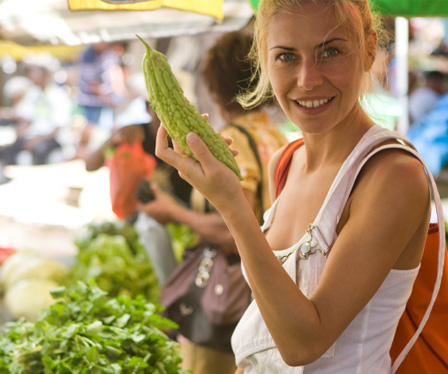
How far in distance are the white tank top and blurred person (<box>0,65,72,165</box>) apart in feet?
35.0

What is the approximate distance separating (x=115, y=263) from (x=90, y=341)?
81.7 inches

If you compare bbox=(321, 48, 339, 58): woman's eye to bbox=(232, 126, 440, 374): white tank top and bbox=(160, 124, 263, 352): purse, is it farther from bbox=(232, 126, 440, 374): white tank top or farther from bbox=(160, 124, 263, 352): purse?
bbox=(160, 124, 263, 352): purse

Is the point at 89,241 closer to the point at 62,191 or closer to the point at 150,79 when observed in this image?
the point at 150,79

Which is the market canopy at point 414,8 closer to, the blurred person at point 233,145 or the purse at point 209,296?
the blurred person at point 233,145

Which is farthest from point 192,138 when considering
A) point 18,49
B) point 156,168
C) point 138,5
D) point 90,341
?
point 18,49

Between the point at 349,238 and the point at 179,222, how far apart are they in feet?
6.82

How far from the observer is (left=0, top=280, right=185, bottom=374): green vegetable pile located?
1.90m

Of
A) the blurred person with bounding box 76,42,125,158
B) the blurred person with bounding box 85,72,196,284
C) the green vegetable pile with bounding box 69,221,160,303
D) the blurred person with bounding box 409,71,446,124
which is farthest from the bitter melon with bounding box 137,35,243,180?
the blurred person with bounding box 409,71,446,124

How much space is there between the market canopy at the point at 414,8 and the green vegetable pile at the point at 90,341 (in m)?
1.64

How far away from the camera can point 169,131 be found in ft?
4.59

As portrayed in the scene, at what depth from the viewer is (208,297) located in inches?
114

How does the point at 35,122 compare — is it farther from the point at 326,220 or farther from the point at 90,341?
the point at 326,220

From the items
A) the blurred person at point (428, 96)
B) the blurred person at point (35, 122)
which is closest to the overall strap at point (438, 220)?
the blurred person at point (428, 96)

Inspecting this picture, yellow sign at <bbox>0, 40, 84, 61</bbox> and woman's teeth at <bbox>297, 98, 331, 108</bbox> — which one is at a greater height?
woman's teeth at <bbox>297, 98, 331, 108</bbox>
